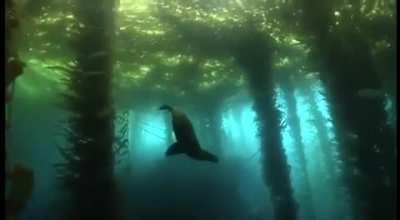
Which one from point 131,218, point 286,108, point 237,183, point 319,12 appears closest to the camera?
point 319,12

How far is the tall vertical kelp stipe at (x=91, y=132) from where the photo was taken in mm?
6273

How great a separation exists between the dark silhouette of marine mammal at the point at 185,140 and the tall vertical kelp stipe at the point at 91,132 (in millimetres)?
947

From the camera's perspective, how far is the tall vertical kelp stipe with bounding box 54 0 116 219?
20.6ft

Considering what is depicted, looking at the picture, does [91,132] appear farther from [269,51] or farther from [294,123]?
[294,123]

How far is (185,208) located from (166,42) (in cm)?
517

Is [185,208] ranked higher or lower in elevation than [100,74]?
lower

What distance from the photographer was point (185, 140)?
6242 millimetres

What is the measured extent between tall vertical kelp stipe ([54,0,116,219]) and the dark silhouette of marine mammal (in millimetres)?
947

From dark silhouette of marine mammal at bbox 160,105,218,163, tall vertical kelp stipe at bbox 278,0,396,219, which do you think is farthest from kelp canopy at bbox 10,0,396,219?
dark silhouette of marine mammal at bbox 160,105,218,163

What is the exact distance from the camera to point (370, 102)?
27.6 feet

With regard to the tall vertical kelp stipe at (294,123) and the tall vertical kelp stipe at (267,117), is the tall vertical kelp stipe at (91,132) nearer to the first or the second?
the tall vertical kelp stipe at (267,117)

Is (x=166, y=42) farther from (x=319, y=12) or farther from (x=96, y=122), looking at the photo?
(x=96, y=122)

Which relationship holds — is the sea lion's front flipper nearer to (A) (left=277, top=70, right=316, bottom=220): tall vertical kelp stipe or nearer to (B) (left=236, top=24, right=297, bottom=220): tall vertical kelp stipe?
(B) (left=236, top=24, right=297, bottom=220): tall vertical kelp stipe

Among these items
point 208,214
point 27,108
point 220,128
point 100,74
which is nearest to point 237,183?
point 208,214
